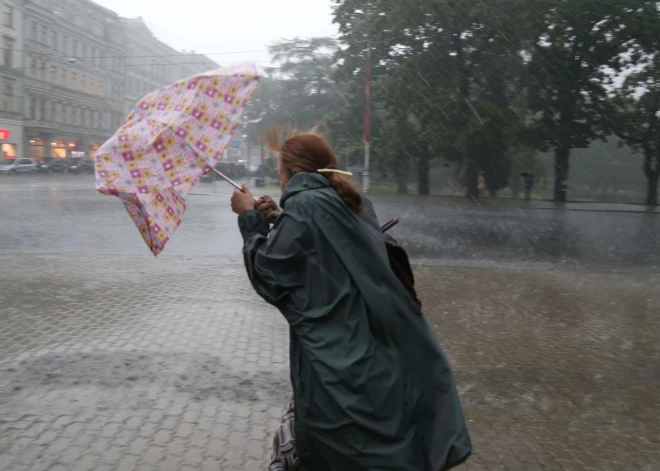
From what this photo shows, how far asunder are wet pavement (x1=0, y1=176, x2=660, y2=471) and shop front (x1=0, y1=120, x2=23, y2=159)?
48.8 m

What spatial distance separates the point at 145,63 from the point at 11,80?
2788 centimetres

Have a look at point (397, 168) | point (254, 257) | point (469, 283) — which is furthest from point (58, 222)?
point (397, 168)

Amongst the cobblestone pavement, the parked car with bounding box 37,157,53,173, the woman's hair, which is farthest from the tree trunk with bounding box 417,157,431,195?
the woman's hair

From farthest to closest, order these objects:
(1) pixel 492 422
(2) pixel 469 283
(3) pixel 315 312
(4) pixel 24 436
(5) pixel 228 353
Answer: (2) pixel 469 283
(5) pixel 228 353
(1) pixel 492 422
(4) pixel 24 436
(3) pixel 315 312

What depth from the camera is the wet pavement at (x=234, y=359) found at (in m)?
4.05

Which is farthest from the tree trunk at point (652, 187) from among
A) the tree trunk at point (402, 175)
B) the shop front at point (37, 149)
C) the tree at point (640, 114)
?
the shop front at point (37, 149)

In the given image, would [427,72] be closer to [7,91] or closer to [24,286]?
[24,286]

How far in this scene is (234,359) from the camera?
5.84 m

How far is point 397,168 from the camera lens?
39.2 metres

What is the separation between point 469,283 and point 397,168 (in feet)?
97.4

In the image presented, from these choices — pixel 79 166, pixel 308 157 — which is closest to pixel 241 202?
pixel 308 157

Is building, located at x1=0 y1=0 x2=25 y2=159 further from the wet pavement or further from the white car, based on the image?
the wet pavement

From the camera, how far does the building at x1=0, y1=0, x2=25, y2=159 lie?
55281mm

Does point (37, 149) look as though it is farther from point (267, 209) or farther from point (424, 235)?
point (267, 209)
